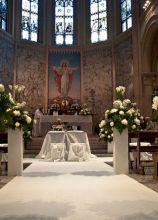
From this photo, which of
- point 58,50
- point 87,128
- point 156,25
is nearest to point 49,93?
point 58,50

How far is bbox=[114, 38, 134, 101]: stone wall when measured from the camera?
18167 mm

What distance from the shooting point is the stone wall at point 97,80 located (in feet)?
65.5

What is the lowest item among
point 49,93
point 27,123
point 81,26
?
point 27,123

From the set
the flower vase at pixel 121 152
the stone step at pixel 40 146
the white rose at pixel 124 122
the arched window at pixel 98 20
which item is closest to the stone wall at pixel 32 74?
the arched window at pixel 98 20

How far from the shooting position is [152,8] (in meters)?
15.6

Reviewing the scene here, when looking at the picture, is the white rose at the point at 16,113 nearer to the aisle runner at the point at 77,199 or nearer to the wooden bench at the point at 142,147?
the aisle runner at the point at 77,199

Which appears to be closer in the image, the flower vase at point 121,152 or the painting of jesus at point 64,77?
the flower vase at point 121,152

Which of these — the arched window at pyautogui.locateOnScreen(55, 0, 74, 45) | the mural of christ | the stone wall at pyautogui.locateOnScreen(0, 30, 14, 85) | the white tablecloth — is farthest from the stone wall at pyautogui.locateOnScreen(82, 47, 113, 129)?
the white tablecloth

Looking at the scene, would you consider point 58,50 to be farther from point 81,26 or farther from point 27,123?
point 27,123

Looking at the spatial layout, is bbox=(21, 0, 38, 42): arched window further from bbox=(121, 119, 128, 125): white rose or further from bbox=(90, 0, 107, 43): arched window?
bbox=(121, 119, 128, 125): white rose

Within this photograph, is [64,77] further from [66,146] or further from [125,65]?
[66,146]

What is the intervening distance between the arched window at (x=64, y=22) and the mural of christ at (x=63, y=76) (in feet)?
6.53

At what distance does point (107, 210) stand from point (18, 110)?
419cm

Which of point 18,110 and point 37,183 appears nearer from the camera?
point 37,183
